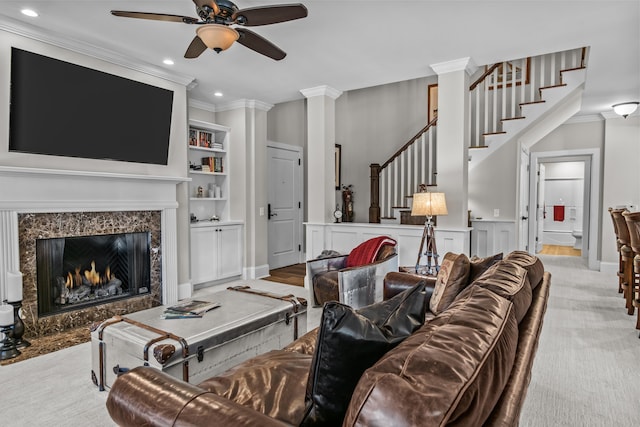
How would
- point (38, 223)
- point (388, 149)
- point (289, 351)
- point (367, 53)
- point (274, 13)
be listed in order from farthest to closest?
point (388, 149) → point (367, 53) → point (38, 223) → point (274, 13) → point (289, 351)

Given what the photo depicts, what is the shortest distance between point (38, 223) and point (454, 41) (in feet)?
13.5

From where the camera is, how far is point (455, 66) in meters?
4.13

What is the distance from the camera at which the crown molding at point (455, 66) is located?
13.3ft

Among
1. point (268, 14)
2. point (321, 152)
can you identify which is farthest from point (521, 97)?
point (268, 14)

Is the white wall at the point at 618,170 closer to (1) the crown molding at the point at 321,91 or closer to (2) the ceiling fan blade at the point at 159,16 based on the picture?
(1) the crown molding at the point at 321,91

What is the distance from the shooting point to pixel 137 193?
4.09 meters

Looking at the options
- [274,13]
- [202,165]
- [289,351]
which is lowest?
[289,351]

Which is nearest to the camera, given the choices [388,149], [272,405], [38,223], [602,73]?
[272,405]

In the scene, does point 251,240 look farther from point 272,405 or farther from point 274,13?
point 272,405

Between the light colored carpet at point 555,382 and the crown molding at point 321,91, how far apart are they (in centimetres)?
286

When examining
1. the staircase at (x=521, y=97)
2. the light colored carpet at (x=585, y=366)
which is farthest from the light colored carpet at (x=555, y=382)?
the staircase at (x=521, y=97)

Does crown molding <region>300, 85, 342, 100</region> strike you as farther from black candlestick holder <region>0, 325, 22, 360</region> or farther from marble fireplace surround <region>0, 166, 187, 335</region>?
black candlestick holder <region>0, 325, 22, 360</region>

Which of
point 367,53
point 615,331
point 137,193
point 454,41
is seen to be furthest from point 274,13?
point 615,331

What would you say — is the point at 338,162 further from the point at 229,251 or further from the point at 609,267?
the point at 609,267
